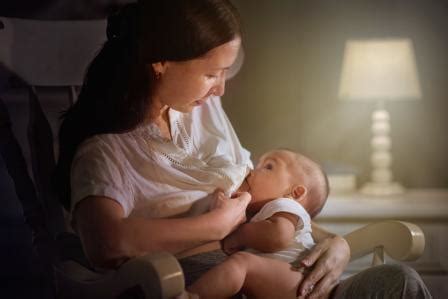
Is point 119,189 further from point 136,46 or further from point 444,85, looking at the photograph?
point 444,85

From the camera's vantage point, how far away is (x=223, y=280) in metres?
0.84

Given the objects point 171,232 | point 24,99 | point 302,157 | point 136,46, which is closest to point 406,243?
point 302,157

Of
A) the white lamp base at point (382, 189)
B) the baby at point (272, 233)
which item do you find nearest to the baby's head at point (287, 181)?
the baby at point (272, 233)

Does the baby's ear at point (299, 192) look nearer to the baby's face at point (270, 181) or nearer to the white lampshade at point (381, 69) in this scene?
the baby's face at point (270, 181)

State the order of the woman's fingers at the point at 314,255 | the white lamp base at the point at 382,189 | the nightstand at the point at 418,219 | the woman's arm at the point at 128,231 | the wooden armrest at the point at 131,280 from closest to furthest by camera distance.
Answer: the wooden armrest at the point at 131,280 → the woman's arm at the point at 128,231 → the woman's fingers at the point at 314,255 → the nightstand at the point at 418,219 → the white lamp base at the point at 382,189

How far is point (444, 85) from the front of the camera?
4.98 feet

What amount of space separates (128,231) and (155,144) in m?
0.17

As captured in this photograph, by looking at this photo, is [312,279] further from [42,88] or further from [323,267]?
[42,88]

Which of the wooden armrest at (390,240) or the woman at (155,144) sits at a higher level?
the woman at (155,144)

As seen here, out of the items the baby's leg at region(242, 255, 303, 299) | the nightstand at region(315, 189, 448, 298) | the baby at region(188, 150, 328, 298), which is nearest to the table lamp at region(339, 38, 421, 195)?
the nightstand at region(315, 189, 448, 298)

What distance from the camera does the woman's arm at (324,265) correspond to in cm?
93

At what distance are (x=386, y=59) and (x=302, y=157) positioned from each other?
0.56m

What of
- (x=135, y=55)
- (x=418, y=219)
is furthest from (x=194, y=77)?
(x=418, y=219)

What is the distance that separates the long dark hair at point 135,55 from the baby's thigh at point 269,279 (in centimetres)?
28
